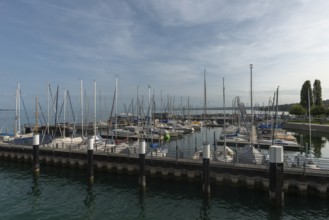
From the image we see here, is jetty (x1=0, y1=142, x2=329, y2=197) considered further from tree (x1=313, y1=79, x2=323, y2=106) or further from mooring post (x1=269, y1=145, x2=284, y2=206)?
tree (x1=313, y1=79, x2=323, y2=106)

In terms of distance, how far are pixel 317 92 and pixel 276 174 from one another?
103733 millimetres

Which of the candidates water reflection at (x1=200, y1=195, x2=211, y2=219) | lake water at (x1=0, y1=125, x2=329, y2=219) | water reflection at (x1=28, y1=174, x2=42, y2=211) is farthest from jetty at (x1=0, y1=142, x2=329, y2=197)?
water reflection at (x1=28, y1=174, x2=42, y2=211)

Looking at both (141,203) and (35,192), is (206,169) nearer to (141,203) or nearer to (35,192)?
(141,203)

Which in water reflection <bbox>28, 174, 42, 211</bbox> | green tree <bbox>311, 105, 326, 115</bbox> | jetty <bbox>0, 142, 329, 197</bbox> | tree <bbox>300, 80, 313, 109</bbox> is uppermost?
tree <bbox>300, 80, 313, 109</bbox>

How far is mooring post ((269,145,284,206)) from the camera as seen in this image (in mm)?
19594

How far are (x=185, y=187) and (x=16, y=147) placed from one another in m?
25.7

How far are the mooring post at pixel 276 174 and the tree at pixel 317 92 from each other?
101 m

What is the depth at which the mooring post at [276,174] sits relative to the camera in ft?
64.3

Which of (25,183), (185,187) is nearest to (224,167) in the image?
(185,187)

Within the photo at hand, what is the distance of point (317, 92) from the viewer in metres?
107

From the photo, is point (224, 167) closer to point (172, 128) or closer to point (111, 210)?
point (111, 210)

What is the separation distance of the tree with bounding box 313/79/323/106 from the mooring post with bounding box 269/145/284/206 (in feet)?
331

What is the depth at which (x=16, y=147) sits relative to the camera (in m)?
36.2

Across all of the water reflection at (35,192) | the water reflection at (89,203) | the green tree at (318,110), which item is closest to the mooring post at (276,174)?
the water reflection at (89,203)
